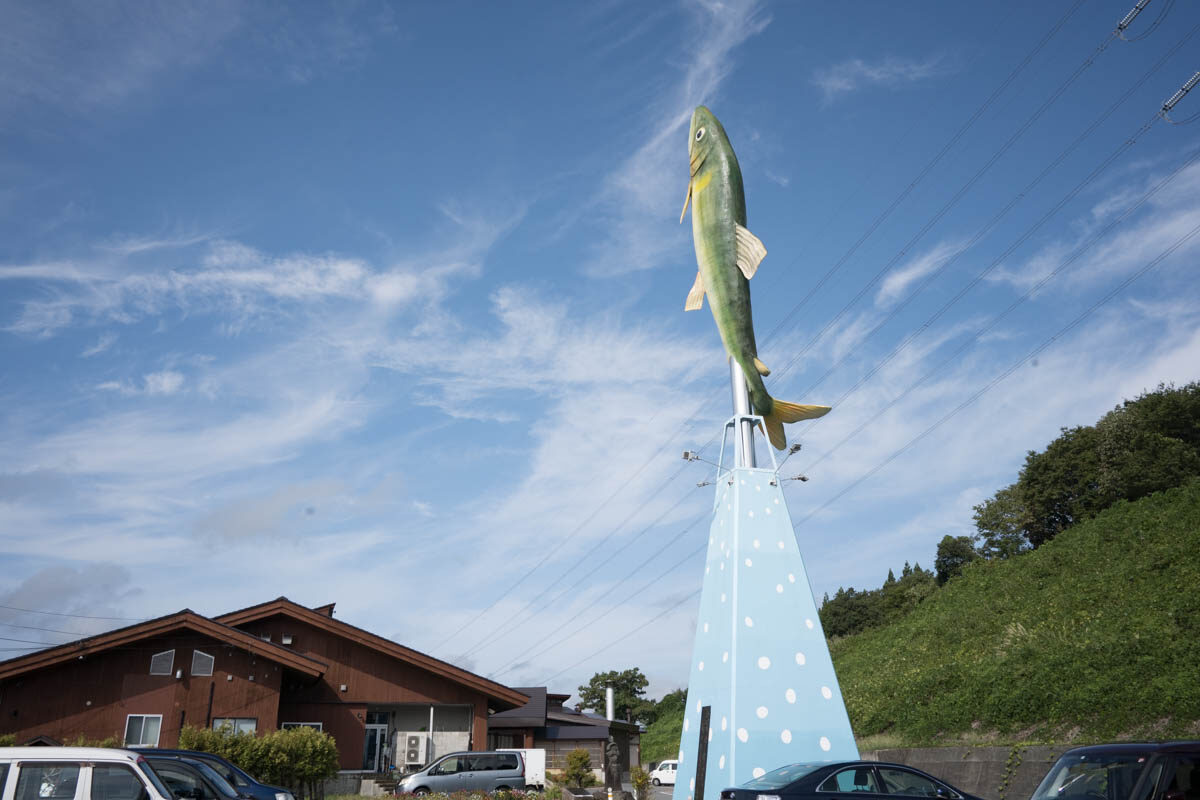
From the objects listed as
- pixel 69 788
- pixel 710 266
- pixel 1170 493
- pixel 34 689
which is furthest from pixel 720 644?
pixel 1170 493

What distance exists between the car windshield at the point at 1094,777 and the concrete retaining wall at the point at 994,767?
22.9 feet

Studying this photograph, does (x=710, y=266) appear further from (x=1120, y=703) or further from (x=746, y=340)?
(x=1120, y=703)

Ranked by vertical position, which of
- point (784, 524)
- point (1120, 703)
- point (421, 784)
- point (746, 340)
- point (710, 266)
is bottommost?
point (421, 784)

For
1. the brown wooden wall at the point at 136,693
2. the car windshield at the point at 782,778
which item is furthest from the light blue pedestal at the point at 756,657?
the brown wooden wall at the point at 136,693

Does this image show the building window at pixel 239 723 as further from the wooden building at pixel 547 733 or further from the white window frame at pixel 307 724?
the wooden building at pixel 547 733

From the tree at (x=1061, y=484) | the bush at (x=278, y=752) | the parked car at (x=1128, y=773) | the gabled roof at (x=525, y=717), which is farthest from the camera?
the tree at (x=1061, y=484)

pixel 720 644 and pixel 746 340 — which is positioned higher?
pixel 746 340

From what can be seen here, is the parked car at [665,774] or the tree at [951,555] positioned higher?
the tree at [951,555]

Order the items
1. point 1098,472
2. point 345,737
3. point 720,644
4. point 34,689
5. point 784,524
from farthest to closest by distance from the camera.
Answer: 1. point 1098,472
2. point 345,737
3. point 34,689
4. point 784,524
5. point 720,644

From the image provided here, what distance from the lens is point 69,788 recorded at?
853cm

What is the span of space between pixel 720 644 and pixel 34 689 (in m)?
18.4

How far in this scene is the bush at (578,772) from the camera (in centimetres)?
2416

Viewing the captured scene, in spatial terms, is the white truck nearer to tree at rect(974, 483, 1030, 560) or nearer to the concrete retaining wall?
the concrete retaining wall

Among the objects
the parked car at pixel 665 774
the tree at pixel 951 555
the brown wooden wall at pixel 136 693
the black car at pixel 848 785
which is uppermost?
the tree at pixel 951 555
